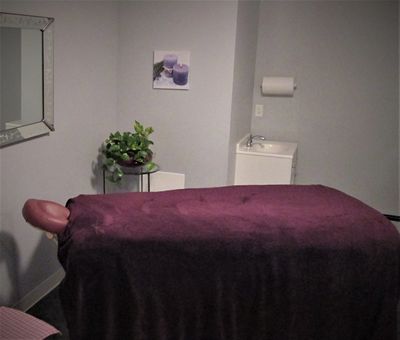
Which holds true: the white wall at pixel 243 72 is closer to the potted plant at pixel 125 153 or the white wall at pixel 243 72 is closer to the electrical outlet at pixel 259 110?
the electrical outlet at pixel 259 110

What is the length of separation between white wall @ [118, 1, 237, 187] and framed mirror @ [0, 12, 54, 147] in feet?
2.68

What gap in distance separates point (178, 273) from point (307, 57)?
2741 mm

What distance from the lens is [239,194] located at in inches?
71.8

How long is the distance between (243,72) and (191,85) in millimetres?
557

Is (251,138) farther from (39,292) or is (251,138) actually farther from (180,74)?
(39,292)

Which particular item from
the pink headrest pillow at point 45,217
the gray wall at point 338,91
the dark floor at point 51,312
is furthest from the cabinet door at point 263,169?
the pink headrest pillow at point 45,217

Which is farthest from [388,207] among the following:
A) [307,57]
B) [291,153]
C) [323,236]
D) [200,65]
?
[323,236]

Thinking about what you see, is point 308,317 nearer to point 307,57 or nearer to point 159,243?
point 159,243

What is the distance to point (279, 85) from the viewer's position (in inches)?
138

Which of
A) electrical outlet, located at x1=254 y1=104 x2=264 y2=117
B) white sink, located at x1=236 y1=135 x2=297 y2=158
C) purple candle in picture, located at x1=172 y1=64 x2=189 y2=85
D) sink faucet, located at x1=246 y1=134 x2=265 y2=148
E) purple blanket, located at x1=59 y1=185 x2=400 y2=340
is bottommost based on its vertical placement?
purple blanket, located at x1=59 y1=185 x2=400 y2=340

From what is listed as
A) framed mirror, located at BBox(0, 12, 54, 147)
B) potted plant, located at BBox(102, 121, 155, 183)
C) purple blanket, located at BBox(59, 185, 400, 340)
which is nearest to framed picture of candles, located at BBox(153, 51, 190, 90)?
potted plant, located at BBox(102, 121, 155, 183)

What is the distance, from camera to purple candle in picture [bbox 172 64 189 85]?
2748 mm

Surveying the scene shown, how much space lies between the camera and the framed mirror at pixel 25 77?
1.79m

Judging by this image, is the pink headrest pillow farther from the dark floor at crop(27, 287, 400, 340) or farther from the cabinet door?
the cabinet door
